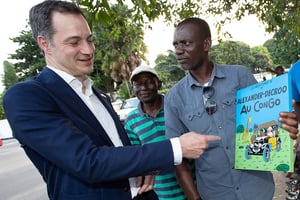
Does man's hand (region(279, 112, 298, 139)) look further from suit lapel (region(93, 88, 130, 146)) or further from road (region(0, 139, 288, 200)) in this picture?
road (region(0, 139, 288, 200))

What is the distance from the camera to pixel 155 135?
100 inches

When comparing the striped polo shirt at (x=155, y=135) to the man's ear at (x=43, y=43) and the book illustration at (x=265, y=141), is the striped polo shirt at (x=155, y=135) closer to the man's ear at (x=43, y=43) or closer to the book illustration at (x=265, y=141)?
the book illustration at (x=265, y=141)

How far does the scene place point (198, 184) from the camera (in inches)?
75.0

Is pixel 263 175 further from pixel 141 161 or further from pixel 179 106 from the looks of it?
pixel 141 161

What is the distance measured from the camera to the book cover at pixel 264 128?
146 centimetres

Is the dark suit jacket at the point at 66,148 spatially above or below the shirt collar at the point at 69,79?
below

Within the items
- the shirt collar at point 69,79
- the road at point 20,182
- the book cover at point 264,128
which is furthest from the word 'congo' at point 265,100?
the road at point 20,182

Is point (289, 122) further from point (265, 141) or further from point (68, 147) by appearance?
point (68, 147)

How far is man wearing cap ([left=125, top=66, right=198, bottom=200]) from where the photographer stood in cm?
250

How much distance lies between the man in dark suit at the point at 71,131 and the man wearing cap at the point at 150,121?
3.31 feet

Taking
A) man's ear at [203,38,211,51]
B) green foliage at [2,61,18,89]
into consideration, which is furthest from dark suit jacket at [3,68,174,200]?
green foliage at [2,61,18,89]

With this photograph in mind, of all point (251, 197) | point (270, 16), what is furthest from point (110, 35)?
point (251, 197)

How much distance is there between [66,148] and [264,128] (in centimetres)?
101

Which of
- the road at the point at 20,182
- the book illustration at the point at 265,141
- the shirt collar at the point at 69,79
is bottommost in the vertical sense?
the road at the point at 20,182
